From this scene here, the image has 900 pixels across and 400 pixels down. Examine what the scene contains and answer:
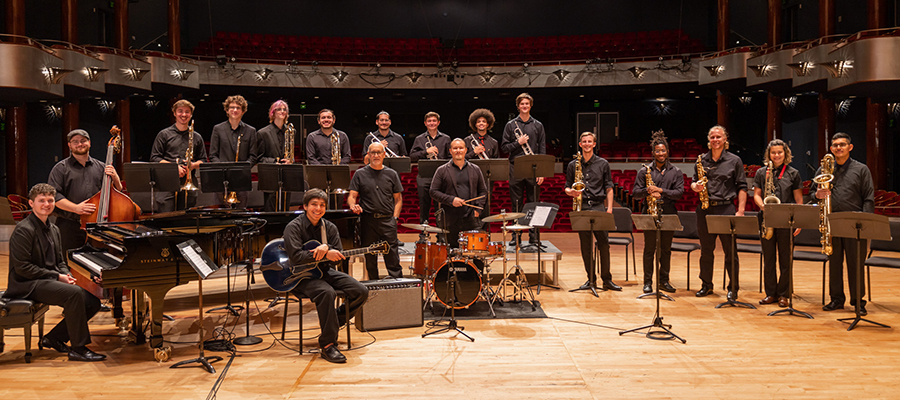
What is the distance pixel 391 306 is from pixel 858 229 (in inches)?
151

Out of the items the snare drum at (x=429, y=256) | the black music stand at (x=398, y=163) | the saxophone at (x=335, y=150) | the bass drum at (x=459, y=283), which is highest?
the saxophone at (x=335, y=150)

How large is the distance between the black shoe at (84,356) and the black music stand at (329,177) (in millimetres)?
2490

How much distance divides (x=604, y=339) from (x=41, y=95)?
37.3ft

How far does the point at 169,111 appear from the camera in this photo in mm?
17734

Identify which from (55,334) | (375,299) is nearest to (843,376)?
(375,299)

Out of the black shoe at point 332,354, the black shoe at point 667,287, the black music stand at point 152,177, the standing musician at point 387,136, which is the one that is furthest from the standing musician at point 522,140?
the black music stand at point 152,177

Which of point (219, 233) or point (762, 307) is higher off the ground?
point (219, 233)

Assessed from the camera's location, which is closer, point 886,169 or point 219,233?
point 219,233

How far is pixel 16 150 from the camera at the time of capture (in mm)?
13188

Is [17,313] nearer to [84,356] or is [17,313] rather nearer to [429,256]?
[84,356]

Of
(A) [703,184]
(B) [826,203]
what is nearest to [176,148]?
(A) [703,184]

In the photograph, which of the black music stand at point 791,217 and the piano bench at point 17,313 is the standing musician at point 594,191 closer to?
the black music stand at point 791,217

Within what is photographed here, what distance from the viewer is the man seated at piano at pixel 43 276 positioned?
410 cm

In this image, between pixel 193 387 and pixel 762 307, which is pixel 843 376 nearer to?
pixel 762 307
